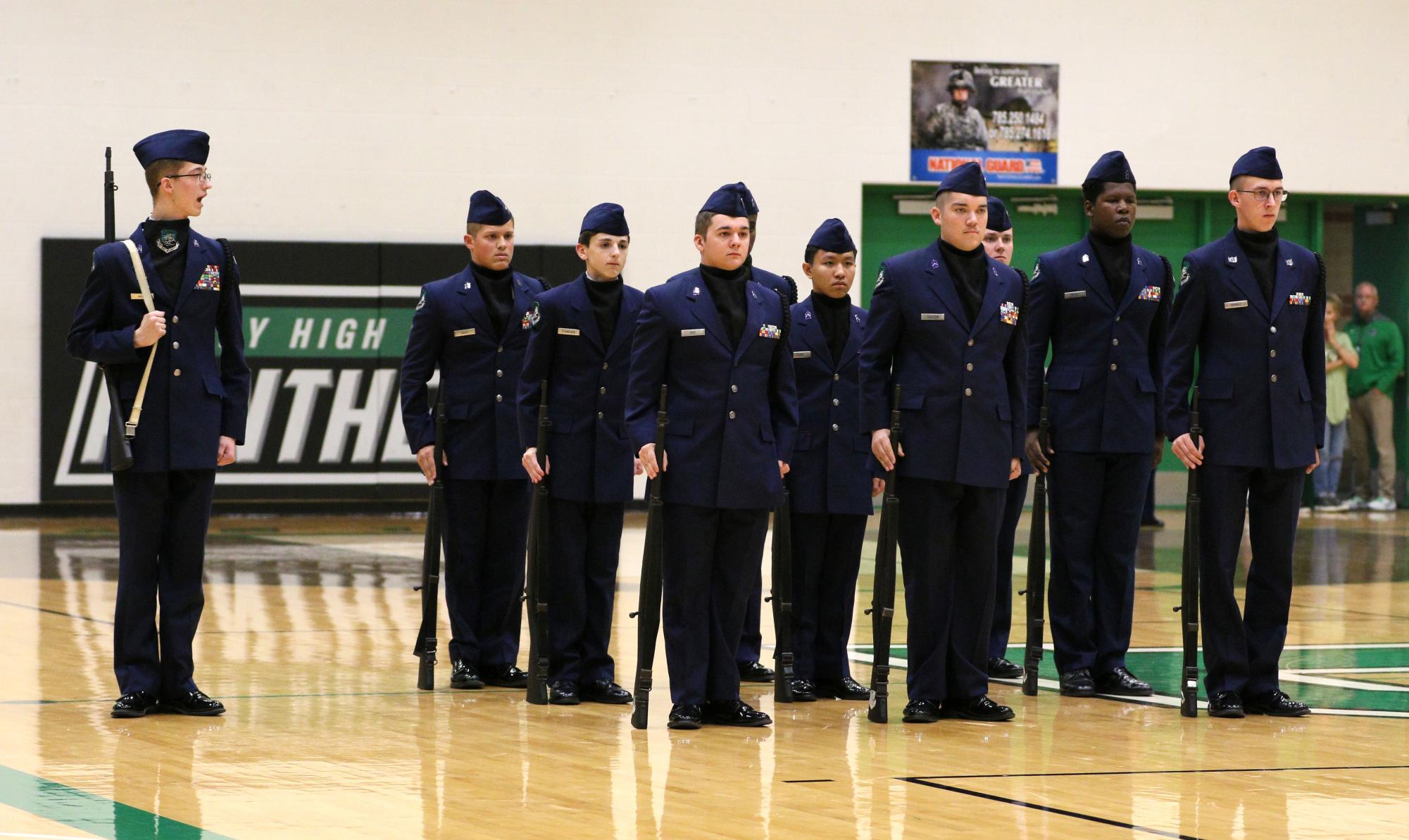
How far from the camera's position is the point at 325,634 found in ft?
32.3

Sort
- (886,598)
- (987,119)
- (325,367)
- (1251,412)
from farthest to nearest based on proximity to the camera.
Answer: (987,119) → (325,367) → (1251,412) → (886,598)

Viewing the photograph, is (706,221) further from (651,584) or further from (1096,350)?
(1096,350)

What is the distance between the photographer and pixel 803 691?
785 cm

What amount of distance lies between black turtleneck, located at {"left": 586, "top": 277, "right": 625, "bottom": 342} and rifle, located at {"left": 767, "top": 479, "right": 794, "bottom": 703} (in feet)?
3.20

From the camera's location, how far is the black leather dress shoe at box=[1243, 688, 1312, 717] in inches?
293

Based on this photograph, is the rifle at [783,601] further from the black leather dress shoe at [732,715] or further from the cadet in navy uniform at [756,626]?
the black leather dress shoe at [732,715]

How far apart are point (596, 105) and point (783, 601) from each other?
1078 cm

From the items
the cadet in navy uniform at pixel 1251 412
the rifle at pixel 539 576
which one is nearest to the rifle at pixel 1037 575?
the cadet in navy uniform at pixel 1251 412

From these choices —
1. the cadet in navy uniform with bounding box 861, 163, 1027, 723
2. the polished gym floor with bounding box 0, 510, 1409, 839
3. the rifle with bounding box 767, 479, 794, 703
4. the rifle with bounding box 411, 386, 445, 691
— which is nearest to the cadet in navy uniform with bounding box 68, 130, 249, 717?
the polished gym floor with bounding box 0, 510, 1409, 839

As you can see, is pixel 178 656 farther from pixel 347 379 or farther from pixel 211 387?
pixel 347 379

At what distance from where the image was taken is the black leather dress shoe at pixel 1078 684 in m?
7.95

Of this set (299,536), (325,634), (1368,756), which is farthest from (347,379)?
(1368,756)

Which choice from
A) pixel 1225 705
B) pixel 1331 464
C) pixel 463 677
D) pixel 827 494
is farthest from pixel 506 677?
pixel 1331 464

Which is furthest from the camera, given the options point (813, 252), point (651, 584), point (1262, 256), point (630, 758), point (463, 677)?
point (463, 677)
